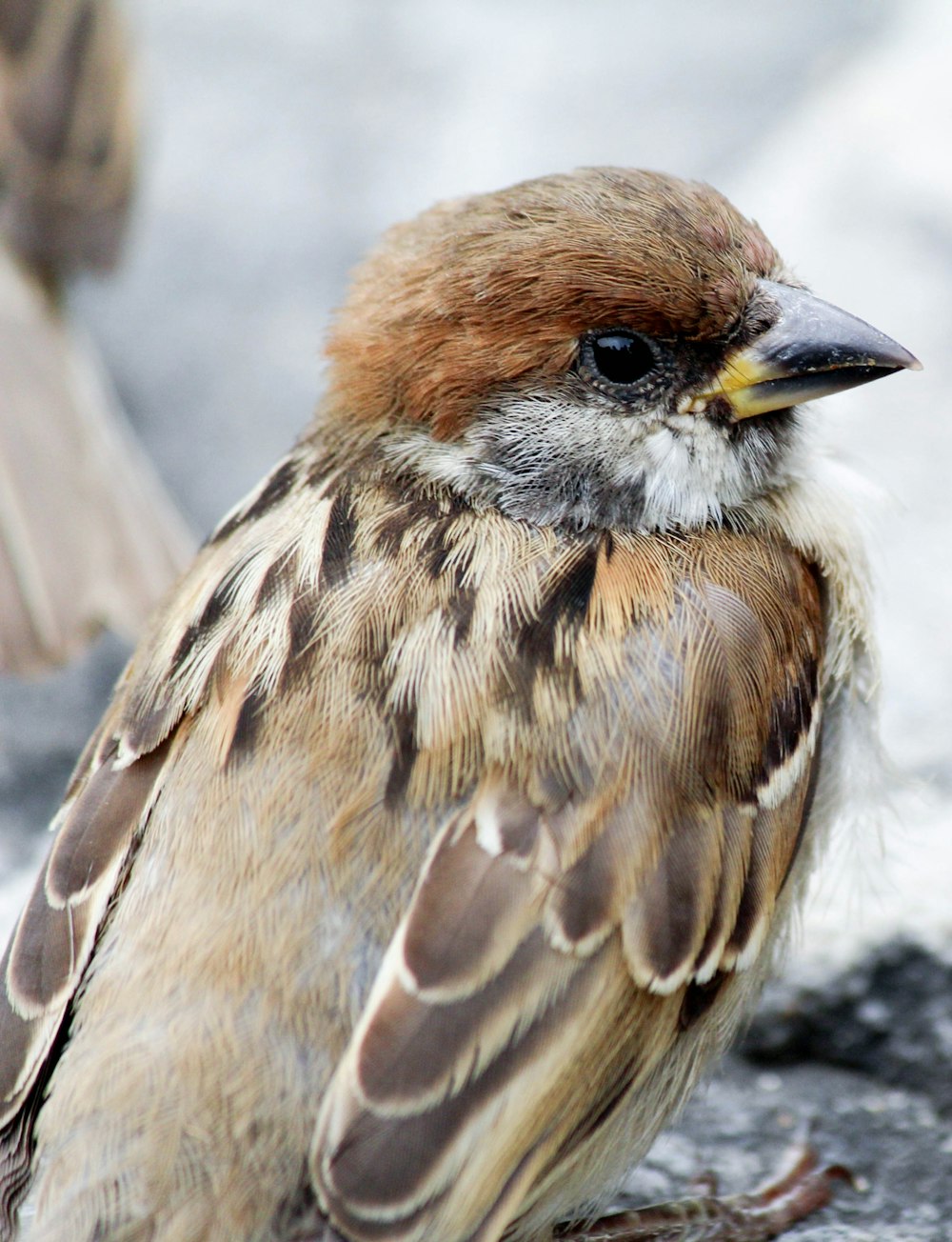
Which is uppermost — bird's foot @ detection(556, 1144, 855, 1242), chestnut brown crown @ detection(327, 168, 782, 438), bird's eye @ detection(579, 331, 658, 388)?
chestnut brown crown @ detection(327, 168, 782, 438)

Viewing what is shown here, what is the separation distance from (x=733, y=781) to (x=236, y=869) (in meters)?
0.86

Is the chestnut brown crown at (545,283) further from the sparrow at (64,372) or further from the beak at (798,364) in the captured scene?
the sparrow at (64,372)

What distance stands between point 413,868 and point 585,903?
11.1 inches

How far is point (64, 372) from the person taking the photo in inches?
206

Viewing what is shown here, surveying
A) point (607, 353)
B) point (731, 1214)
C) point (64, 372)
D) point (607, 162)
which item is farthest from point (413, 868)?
point (607, 162)

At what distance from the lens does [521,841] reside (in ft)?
8.29

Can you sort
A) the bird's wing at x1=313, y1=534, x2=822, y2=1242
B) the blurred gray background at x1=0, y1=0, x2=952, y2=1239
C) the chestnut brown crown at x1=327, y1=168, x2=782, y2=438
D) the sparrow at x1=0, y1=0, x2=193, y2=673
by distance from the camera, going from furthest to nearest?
the sparrow at x1=0, y1=0, x2=193, y2=673, the blurred gray background at x1=0, y1=0, x2=952, y2=1239, the chestnut brown crown at x1=327, y1=168, x2=782, y2=438, the bird's wing at x1=313, y1=534, x2=822, y2=1242

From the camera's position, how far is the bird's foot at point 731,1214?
3.21 m

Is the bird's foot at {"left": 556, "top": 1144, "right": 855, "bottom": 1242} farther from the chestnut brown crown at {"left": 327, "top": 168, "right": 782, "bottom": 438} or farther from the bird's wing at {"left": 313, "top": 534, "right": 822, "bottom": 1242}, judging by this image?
the chestnut brown crown at {"left": 327, "top": 168, "right": 782, "bottom": 438}

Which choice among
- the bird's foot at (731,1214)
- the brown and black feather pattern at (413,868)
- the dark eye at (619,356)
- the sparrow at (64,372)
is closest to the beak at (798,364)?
the dark eye at (619,356)

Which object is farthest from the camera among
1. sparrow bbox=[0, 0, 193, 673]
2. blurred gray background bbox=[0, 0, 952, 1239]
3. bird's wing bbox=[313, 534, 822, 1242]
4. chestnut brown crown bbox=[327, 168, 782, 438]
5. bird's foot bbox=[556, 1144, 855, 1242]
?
sparrow bbox=[0, 0, 193, 673]

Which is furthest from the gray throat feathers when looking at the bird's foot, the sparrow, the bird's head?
the sparrow

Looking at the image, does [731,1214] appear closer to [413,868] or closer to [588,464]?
[413,868]

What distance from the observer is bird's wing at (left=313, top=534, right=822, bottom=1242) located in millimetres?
2379
